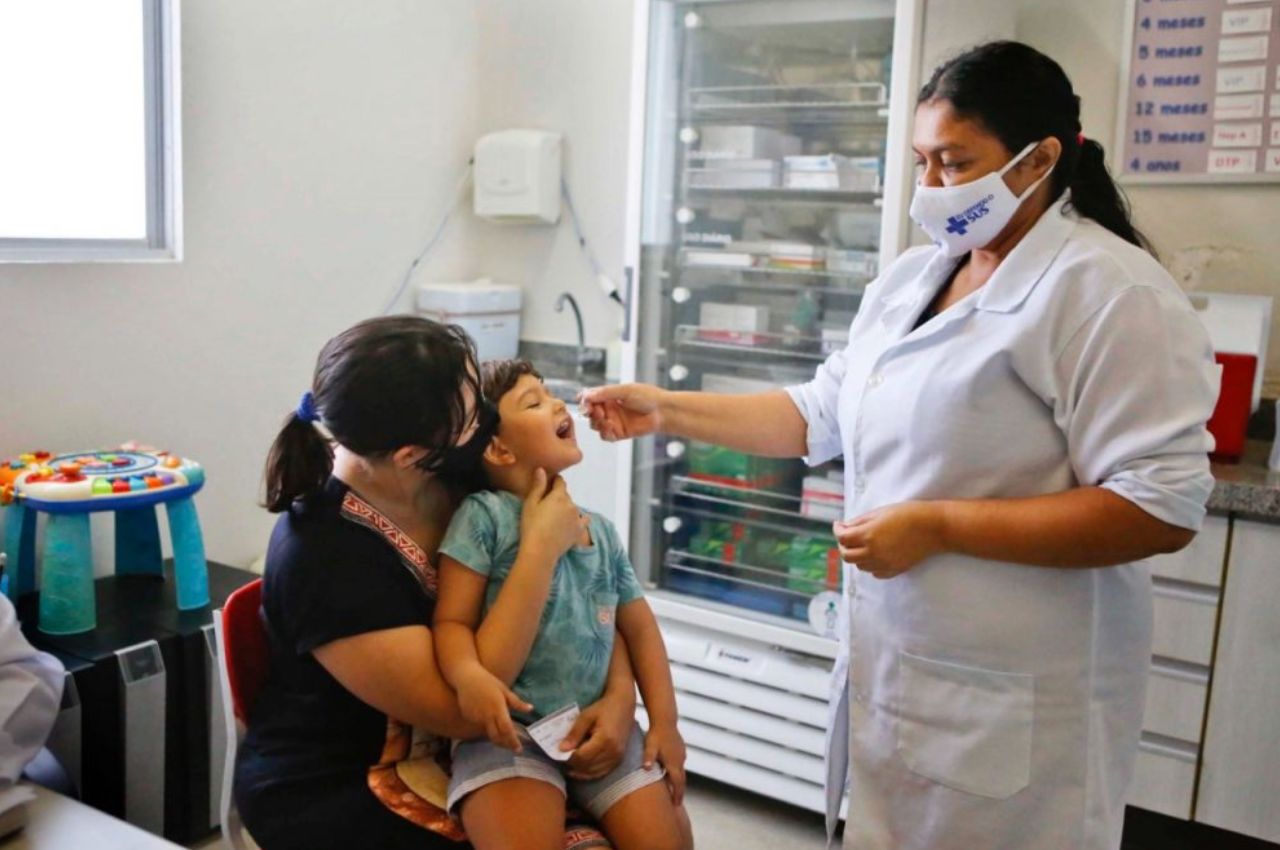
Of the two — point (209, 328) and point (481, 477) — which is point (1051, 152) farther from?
point (209, 328)

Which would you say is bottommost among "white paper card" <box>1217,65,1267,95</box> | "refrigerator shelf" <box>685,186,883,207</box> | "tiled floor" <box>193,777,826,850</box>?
"tiled floor" <box>193,777,826,850</box>

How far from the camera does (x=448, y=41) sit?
335 cm

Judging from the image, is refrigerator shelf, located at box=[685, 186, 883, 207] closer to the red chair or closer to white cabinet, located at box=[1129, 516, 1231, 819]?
white cabinet, located at box=[1129, 516, 1231, 819]

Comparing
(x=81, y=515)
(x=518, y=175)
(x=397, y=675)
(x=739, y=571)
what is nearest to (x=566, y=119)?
(x=518, y=175)

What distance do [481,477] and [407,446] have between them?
182 mm

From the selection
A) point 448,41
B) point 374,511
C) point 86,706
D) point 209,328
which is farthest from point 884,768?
point 448,41

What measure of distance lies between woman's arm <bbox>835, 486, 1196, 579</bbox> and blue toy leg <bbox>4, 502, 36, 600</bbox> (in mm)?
1699

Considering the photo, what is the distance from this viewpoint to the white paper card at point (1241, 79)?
2514 millimetres

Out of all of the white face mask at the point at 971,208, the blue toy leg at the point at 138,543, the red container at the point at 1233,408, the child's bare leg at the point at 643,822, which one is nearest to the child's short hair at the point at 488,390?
the child's bare leg at the point at 643,822

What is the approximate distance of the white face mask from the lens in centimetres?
136

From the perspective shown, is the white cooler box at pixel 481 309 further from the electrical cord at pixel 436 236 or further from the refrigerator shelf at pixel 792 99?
the refrigerator shelf at pixel 792 99

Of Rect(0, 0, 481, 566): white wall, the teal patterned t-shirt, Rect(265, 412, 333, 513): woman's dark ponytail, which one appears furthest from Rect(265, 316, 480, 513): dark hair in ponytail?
Rect(0, 0, 481, 566): white wall

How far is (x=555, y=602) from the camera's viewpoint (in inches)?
54.6

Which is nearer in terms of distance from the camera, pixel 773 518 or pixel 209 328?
pixel 209 328
